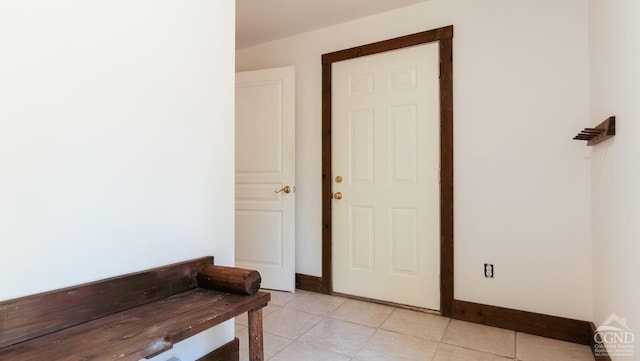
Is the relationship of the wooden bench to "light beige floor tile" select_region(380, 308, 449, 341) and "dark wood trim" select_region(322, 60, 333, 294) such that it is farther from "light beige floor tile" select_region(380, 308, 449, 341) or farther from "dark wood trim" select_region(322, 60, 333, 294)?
"dark wood trim" select_region(322, 60, 333, 294)

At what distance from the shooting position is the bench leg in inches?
58.7

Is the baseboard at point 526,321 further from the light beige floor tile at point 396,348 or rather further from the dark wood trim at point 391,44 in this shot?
the dark wood trim at point 391,44

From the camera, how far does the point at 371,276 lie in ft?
9.30

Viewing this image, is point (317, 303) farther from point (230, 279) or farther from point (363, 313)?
point (230, 279)

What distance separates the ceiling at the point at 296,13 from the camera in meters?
2.61

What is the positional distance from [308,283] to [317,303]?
1.09ft

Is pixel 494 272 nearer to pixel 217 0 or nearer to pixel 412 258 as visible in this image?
pixel 412 258

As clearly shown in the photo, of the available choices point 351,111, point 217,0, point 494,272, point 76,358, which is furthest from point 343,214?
point 76,358

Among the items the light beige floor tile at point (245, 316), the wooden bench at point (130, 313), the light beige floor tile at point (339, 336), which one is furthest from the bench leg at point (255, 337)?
the light beige floor tile at point (245, 316)

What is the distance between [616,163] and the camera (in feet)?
4.93

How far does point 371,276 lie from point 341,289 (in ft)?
1.04

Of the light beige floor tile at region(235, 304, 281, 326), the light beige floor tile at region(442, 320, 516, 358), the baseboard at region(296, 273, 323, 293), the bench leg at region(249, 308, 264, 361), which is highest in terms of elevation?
the bench leg at region(249, 308, 264, 361)

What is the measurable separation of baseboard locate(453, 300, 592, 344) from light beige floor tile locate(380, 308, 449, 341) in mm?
169

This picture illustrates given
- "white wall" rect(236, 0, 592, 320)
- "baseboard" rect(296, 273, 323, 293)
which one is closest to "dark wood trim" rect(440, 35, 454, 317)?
"white wall" rect(236, 0, 592, 320)
